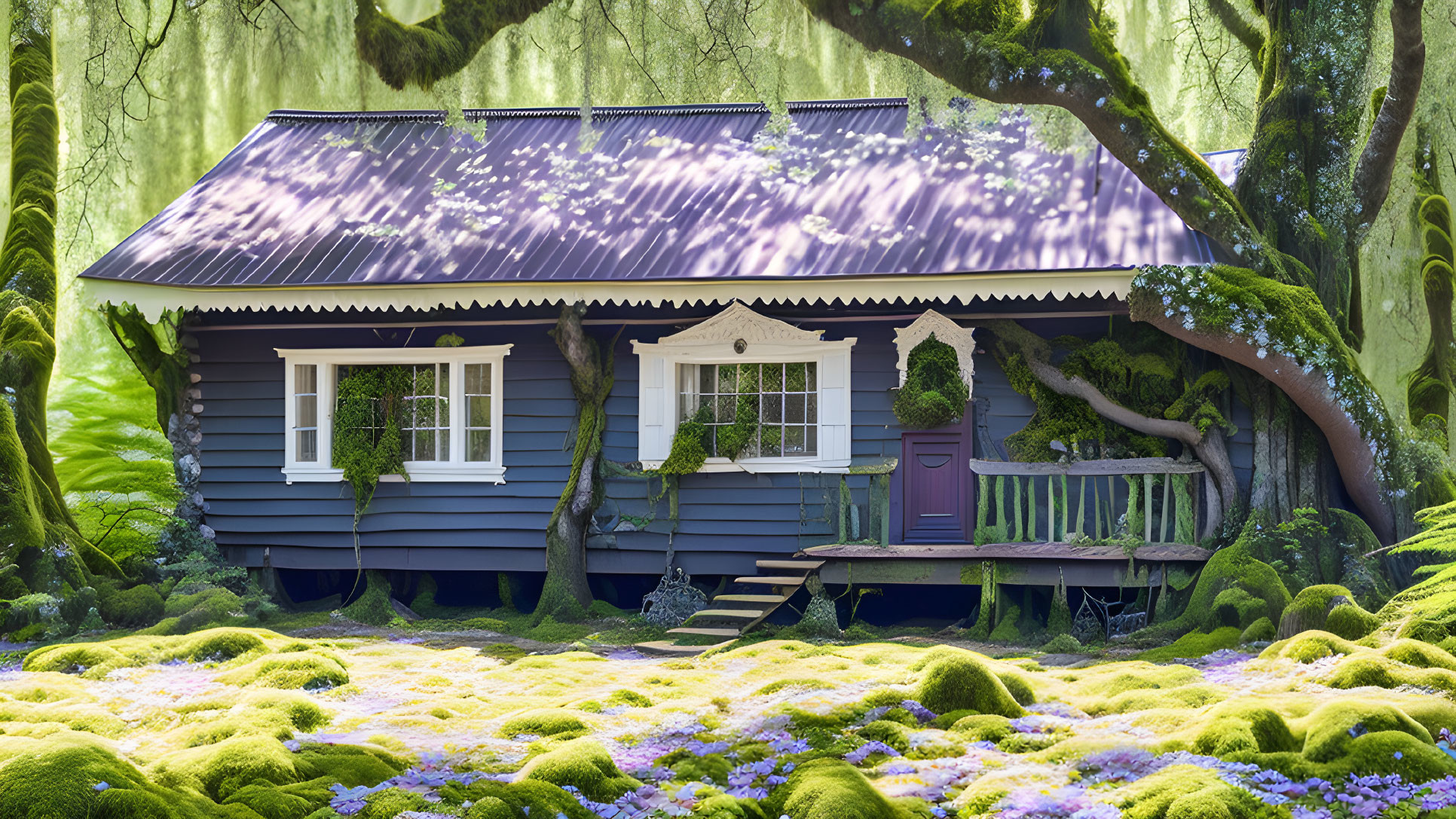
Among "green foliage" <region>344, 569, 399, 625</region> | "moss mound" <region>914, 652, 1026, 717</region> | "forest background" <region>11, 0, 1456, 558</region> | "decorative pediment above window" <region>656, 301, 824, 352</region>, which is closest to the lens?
"moss mound" <region>914, 652, 1026, 717</region>

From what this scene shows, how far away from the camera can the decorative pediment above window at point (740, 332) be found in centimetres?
1107

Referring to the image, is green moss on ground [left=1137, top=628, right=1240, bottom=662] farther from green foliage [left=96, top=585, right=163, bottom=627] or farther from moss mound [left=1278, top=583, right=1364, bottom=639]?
green foliage [left=96, top=585, right=163, bottom=627]

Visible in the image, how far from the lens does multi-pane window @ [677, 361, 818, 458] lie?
11.2 metres

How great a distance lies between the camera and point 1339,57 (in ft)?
32.3

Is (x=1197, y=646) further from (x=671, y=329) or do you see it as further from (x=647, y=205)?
(x=647, y=205)

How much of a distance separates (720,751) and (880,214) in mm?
6476

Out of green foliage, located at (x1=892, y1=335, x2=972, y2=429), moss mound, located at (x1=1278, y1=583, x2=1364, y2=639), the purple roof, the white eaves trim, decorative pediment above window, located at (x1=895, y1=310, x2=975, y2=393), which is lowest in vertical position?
moss mound, located at (x1=1278, y1=583, x2=1364, y2=639)

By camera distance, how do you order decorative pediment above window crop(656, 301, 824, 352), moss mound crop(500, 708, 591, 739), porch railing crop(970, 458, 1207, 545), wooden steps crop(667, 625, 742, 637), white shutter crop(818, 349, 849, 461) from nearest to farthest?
moss mound crop(500, 708, 591, 739)
wooden steps crop(667, 625, 742, 637)
porch railing crop(970, 458, 1207, 545)
white shutter crop(818, 349, 849, 461)
decorative pediment above window crop(656, 301, 824, 352)

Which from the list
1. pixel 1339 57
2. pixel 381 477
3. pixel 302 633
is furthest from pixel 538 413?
pixel 1339 57

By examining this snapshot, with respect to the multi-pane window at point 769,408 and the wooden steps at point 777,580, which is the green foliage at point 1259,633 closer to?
the wooden steps at point 777,580

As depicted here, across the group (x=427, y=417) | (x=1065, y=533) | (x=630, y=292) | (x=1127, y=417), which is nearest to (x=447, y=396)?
(x=427, y=417)

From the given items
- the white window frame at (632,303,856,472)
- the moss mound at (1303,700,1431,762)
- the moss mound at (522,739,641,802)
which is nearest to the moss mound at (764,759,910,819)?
the moss mound at (522,739,641,802)

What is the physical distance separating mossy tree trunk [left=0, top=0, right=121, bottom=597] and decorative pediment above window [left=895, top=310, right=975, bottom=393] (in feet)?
24.2

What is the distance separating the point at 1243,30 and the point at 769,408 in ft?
20.0
